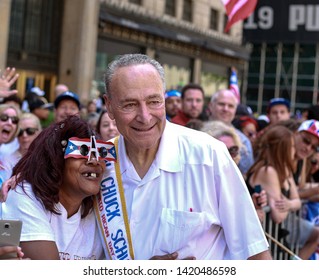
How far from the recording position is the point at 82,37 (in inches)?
779

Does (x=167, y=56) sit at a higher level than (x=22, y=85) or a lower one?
higher

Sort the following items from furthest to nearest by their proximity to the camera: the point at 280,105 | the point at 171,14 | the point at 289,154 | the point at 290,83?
the point at 290,83, the point at 171,14, the point at 280,105, the point at 289,154

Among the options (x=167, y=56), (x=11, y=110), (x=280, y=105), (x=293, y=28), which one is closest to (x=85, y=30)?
(x=167, y=56)

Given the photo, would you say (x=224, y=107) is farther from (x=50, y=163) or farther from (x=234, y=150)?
(x=50, y=163)

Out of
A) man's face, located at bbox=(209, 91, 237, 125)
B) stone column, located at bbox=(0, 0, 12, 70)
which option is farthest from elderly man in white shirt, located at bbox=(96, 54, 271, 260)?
stone column, located at bbox=(0, 0, 12, 70)

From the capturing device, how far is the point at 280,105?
32.5 ft

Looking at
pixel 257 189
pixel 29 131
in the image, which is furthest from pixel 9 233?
pixel 29 131

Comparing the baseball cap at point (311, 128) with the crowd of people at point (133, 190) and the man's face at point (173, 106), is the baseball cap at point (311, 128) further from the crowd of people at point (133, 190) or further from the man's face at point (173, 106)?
the crowd of people at point (133, 190)

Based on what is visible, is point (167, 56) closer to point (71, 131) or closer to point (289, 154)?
point (289, 154)

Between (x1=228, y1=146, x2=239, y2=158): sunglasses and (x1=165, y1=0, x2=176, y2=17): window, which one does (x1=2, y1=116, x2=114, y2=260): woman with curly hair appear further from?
(x1=165, y1=0, x2=176, y2=17): window

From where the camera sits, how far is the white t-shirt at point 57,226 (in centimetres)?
291

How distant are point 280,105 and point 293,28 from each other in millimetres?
33203

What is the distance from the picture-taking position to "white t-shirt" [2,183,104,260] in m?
2.91

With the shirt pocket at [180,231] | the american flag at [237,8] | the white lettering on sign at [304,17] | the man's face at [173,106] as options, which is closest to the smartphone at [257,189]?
the shirt pocket at [180,231]
